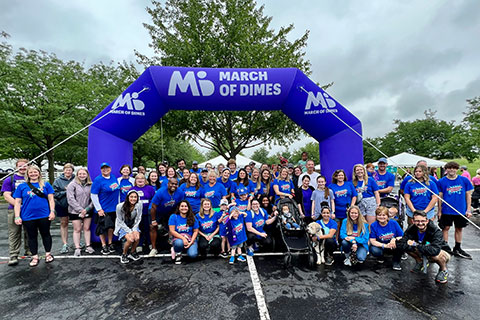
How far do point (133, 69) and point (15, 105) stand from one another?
6.14m

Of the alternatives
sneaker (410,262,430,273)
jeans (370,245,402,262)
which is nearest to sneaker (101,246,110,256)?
jeans (370,245,402,262)

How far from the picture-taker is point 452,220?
457 cm

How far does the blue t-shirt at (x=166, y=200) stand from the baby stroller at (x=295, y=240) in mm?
2125

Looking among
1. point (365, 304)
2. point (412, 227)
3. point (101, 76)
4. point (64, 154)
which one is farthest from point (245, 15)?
point (64, 154)

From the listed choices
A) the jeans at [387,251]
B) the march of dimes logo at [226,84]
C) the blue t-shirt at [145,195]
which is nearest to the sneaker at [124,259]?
the blue t-shirt at [145,195]

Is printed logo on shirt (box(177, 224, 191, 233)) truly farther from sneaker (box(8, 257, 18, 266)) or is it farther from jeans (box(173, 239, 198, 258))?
sneaker (box(8, 257, 18, 266))

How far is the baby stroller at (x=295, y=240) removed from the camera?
157 inches

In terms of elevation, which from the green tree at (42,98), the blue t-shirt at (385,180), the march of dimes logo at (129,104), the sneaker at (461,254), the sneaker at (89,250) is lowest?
the sneaker at (461,254)

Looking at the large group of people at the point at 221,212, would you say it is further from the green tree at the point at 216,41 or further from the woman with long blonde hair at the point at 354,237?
the green tree at the point at 216,41

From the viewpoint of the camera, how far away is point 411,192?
4.66m

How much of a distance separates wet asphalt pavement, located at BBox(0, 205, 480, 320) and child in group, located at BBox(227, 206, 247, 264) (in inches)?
13.1

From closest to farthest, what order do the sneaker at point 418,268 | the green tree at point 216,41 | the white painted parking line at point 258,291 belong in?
the white painted parking line at point 258,291 → the sneaker at point 418,268 → the green tree at point 216,41

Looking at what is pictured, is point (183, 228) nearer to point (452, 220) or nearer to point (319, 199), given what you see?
point (319, 199)

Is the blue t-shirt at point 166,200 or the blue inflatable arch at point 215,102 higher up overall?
the blue inflatable arch at point 215,102
